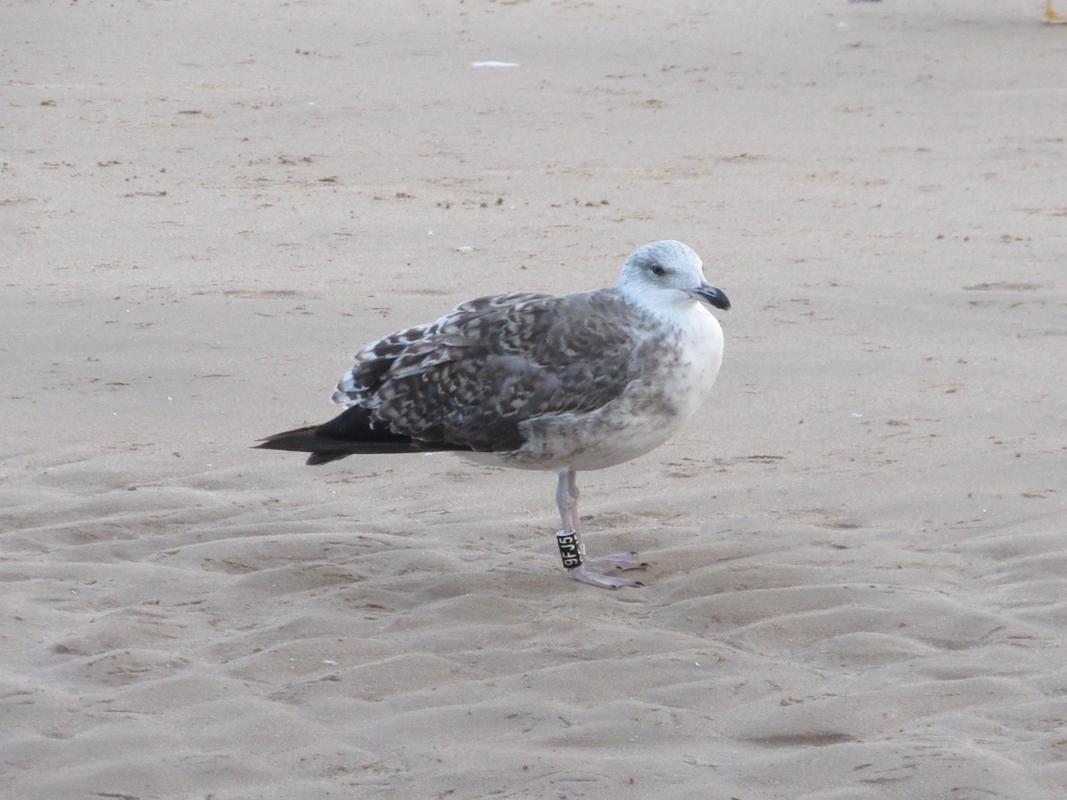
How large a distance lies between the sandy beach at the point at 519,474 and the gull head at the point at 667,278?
858 mm

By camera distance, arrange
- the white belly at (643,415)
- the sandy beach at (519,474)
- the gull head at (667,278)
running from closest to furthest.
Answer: the sandy beach at (519,474)
the white belly at (643,415)
the gull head at (667,278)

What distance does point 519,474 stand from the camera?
21.8ft

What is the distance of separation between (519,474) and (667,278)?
54.3 inches

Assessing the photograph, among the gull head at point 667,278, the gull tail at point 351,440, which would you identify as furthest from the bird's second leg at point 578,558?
the gull head at point 667,278

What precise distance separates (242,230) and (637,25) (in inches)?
321

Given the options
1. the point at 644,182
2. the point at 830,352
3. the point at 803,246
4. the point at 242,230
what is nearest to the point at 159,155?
the point at 242,230

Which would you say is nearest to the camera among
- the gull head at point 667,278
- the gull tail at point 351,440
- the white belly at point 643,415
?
the white belly at point 643,415

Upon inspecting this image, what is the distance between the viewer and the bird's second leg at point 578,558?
5.42m

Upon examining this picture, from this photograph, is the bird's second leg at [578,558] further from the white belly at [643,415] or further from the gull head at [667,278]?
the gull head at [667,278]

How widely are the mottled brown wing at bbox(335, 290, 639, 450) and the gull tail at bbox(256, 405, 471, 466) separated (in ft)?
0.11

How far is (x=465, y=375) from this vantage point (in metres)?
5.62

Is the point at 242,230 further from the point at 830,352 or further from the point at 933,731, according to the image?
the point at 933,731

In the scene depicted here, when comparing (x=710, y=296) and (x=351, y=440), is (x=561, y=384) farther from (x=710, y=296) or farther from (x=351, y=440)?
(x=351, y=440)

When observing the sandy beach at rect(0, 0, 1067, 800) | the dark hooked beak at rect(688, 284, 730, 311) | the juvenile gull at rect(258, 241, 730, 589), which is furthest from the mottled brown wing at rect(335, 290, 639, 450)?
the sandy beach at rect(0, 0, 1067, 800)
